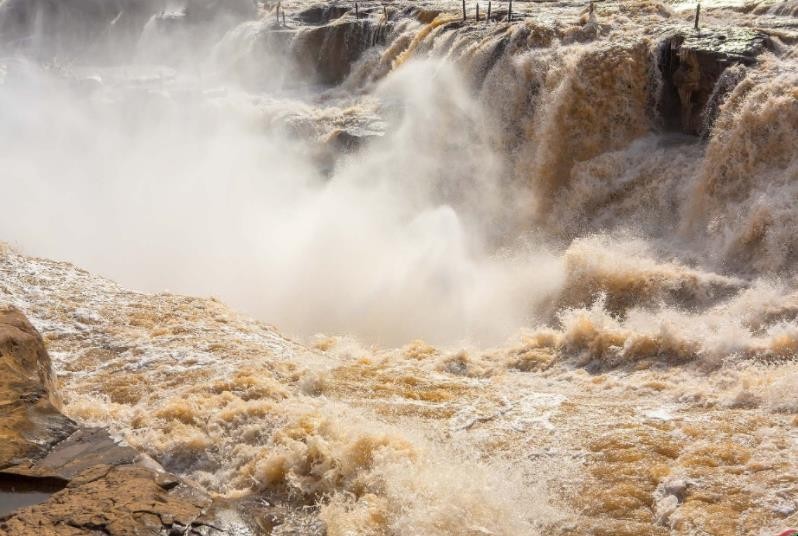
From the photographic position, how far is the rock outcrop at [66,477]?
3863 mm

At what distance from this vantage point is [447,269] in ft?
35.2

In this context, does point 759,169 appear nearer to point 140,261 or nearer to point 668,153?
point 668,153

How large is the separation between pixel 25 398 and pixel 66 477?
108cm

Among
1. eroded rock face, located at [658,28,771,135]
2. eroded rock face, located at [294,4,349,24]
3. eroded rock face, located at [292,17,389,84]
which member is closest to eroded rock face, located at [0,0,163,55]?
eroded rock face, located at [294,4,349,24]

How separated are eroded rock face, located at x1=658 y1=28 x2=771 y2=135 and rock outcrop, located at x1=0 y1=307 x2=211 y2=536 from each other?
355 inches

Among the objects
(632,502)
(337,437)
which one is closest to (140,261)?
(337,437)

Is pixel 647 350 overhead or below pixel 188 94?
below

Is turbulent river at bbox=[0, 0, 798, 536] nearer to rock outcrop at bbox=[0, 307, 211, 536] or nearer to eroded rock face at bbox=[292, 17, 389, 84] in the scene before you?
eroded rock face at bbox=[292, 17, 389, 84]

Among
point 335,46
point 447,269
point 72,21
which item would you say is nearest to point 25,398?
point 447,269

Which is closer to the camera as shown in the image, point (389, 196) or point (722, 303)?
point (722, 303)

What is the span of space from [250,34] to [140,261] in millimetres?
12954

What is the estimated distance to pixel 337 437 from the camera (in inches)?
206

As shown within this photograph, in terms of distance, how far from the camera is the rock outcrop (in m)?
3.86

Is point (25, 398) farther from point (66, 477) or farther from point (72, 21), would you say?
point (72, 21)
